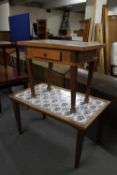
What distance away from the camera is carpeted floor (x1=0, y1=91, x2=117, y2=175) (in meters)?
1.39

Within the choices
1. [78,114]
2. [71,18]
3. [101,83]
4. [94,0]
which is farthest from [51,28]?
[78,114]

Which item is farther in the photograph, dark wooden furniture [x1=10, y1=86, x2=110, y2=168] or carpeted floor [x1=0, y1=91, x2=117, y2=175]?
carpeted floor [x1=0, y1=91, x2=117, y2=175]

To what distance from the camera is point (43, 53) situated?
136cm

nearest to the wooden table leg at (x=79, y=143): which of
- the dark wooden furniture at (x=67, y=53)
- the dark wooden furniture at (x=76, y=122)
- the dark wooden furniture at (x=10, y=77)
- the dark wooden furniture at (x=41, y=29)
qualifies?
the dark wooden furniture at (x=76, y=122)

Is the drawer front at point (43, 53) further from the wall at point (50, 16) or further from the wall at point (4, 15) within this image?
the wall at point (50, 16)

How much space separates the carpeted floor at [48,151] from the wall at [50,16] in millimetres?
7784

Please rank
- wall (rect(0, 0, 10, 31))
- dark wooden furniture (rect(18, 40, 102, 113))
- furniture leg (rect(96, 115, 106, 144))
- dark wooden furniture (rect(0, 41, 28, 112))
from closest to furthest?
dark wooden furniture (rect(18, 40, 102, 113))
furniture leg (rect(96, 115, 106, 144))
dark wooden furniture (rect(0, 41, 28, 112))
wall (rect(0, 0, 10, 31))

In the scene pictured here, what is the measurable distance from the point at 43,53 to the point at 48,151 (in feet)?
3.03

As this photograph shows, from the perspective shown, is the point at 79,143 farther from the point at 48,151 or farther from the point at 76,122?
the point at 48,151

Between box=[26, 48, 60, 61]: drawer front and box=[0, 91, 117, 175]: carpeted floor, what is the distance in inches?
34.6

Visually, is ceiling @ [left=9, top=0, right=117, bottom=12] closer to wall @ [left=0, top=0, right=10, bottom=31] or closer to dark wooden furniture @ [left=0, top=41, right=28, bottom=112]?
wall @ [left=0, top=0, right=10, bottom=31]

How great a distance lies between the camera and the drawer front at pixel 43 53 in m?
1.29

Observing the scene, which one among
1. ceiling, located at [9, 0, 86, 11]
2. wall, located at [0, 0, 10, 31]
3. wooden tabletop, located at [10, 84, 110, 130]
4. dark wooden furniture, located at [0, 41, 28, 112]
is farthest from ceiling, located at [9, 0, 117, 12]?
wooden tabletop, located at [10, 84, 110, 130]

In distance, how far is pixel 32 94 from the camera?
167 cm
